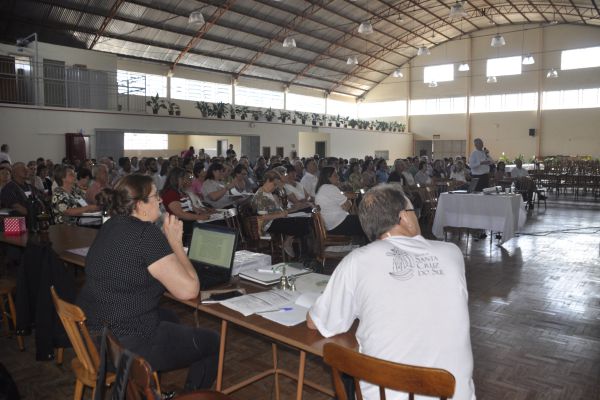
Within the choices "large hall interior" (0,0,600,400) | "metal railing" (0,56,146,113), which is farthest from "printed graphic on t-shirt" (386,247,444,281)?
"metal railing" (0,56,146,113)

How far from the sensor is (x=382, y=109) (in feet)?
86.9

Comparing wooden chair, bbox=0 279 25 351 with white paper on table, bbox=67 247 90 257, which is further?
wooden chair, bbox=0 279 25 351

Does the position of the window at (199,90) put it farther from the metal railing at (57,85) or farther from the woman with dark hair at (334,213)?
the woman with dark hair at (334,213)

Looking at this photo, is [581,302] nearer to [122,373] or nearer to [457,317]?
[457,317]

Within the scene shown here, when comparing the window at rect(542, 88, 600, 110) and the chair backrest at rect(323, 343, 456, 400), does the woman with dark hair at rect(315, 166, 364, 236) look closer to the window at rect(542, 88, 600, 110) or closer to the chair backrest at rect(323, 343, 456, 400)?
the chair backrest at rect(323, 343, 456, 400)

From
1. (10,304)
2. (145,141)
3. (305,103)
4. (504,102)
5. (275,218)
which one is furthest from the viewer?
(305,103)

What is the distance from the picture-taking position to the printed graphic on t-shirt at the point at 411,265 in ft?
4.62

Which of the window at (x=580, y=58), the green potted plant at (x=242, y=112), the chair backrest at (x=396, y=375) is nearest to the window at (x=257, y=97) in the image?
the green potted plant at (x=242, y=112)

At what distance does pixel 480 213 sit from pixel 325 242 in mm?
2953

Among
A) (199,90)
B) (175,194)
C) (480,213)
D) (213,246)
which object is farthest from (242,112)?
(213,246)

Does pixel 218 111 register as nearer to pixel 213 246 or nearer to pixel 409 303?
pixel 213 246

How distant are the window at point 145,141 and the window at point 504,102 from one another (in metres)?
15.3

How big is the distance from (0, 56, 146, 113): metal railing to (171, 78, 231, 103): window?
3.11m

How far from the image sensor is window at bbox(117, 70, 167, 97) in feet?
50.6
